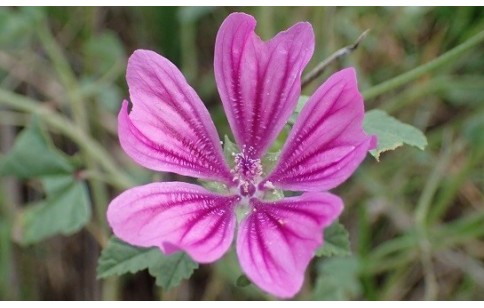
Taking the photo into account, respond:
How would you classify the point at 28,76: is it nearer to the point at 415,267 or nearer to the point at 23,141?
the point at 23,141

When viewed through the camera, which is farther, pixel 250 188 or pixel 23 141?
pixel 23 141

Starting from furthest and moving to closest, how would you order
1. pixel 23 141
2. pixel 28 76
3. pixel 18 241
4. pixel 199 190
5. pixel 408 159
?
pixel 28 76 < pixel 408 159 < pixel 18 241 < pixel 23 141 < pixel 199 190

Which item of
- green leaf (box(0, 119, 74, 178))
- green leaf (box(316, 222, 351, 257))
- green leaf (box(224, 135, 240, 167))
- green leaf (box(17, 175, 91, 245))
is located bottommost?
green leaf (box(316, 222, 351, 257))

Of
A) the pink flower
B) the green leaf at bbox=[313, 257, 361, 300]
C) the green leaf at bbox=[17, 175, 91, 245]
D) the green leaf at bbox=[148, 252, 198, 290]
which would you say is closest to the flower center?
the pink flower

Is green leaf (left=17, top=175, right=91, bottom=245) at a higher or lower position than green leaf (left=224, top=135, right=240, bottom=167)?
lower

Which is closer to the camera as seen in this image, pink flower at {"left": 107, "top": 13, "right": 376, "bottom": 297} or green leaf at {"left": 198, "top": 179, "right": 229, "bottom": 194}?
pink flower at {"left": 107, "top": 13, "right": 376, "bottom": 297}

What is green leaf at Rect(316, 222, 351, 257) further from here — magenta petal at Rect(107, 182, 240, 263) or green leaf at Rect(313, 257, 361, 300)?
green leaf at Rect(313, 257, 361, 300)

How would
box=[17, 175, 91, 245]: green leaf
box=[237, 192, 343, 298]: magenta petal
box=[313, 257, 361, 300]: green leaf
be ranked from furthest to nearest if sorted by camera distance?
box=[313, 257, 361, 300]: green leaf, box=[17, 175, 91, 245]: green leaf, box=[237, 192, 343, 298]: magenta petal

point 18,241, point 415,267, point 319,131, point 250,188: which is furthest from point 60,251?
point 319,131
